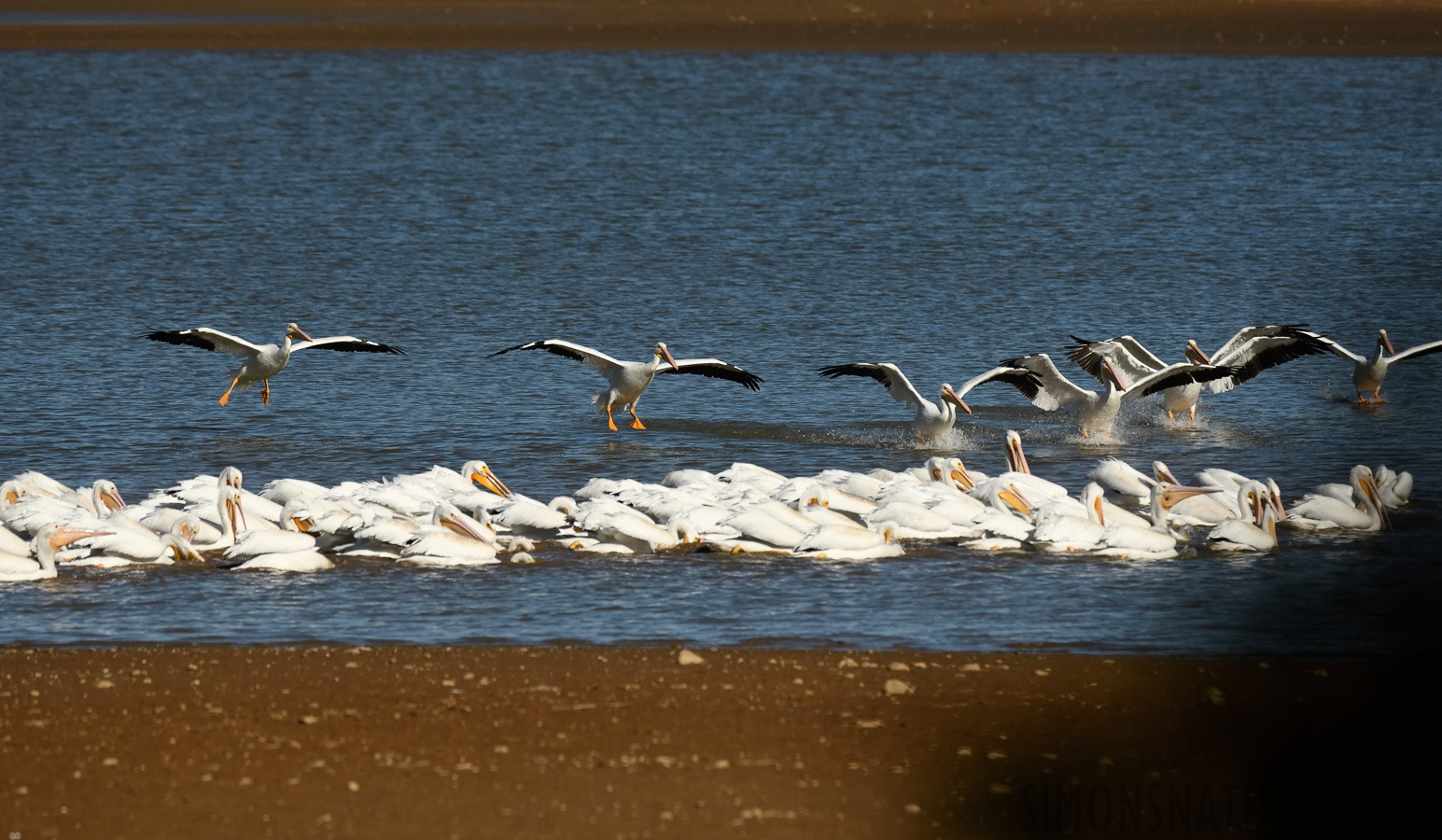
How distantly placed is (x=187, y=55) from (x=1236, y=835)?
36.6 m

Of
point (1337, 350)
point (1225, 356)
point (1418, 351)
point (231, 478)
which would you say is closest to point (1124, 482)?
point (1225, 356)

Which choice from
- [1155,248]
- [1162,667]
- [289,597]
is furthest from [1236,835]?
[1155,248]

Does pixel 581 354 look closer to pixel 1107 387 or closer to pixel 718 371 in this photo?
pixel 718 371

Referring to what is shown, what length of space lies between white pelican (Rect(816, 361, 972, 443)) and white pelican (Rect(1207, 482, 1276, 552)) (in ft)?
9.10

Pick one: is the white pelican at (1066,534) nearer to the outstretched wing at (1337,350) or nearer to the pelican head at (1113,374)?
the pelican head at (1113,374)

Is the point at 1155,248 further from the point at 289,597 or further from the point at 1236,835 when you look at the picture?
the point at 1236,835

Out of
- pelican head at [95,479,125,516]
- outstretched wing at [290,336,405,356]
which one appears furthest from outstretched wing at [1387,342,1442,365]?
pelican head at [95,479,125,516]

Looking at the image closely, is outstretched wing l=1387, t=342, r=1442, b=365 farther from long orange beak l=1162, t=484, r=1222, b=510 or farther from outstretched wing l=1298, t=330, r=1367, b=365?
long orange beak l=1162, t=484, r=1222, b=510

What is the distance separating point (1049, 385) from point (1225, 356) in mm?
1284

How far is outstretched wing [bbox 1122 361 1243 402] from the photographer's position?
479 inches

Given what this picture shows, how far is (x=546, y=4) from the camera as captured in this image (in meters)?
40.6

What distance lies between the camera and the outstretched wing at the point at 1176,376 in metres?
12.2

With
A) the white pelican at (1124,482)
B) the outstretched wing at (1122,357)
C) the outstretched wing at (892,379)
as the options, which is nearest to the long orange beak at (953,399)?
the outstretched wing at (892,379)

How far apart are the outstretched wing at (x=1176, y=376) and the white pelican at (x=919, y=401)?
1143mm
